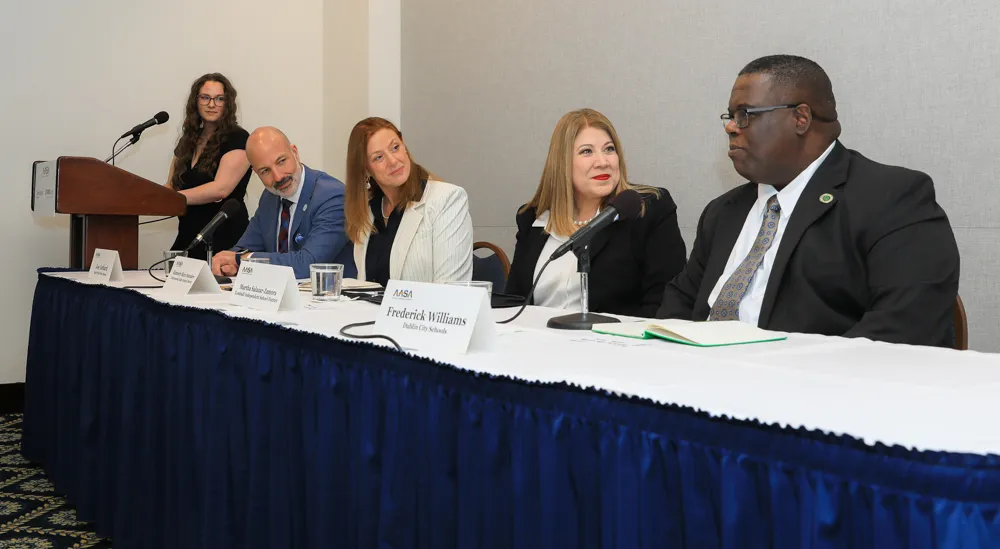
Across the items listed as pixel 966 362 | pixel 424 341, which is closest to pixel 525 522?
pixel 424 341

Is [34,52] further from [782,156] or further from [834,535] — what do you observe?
[834,535]

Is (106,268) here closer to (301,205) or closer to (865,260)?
(301,205)

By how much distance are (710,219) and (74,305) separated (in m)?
1.94

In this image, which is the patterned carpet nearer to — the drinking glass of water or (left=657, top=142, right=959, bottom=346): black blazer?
the drinking glass of water

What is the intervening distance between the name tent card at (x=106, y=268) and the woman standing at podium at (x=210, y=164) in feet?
3.94

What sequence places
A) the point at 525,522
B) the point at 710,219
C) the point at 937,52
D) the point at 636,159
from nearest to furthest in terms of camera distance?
the point at 525,522
the point at 710,219
the point at 937,52
the point at 636,159

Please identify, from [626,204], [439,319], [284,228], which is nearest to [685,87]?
[284,228]

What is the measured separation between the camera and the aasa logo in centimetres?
134

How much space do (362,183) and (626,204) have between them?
5.56 ft

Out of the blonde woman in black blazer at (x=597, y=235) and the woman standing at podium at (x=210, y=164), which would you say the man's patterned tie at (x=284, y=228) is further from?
the blonde woman in black blazer at (x=597, y=235)

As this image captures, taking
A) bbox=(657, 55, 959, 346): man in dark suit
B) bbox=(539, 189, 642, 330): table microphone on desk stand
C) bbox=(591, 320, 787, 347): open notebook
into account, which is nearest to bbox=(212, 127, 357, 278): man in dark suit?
bbox=(657, 55, 959, 346): man in dark suit

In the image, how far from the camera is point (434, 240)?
288cm

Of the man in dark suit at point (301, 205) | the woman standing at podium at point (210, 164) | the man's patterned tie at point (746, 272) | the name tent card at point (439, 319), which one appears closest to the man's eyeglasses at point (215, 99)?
the woman standing at podium at point (210, 164)

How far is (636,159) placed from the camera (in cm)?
338
